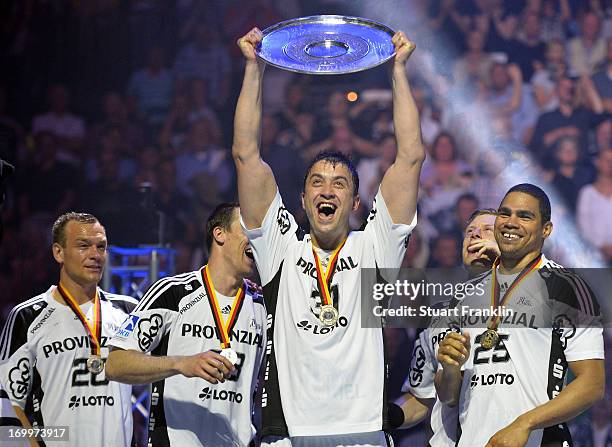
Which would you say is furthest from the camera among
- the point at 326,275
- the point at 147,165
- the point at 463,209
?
the point at 147,165

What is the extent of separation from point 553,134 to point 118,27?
183 inches

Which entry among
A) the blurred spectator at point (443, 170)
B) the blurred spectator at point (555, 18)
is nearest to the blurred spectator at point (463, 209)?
the blurred spectator at point (443, 170)

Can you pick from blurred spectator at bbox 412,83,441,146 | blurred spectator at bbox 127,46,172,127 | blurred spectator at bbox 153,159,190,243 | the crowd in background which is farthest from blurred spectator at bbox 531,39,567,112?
blurred spectator at bbox 127,46,172,127

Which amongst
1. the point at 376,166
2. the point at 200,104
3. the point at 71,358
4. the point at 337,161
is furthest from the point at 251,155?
the point at 200,104

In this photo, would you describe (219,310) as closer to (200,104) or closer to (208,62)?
(200,104)

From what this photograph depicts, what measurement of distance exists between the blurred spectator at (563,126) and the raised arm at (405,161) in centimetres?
470

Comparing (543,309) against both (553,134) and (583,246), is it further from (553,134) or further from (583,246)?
(553,134)

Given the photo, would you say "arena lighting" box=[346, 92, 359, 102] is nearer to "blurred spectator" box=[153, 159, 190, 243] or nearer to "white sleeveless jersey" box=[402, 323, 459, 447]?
"blurred spectator" box=[153, 159, 190, 243]

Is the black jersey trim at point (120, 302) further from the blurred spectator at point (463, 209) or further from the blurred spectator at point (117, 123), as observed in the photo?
the blurred spectator at point (117, 123)

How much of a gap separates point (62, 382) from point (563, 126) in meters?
5.43

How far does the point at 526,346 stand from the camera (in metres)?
3.69

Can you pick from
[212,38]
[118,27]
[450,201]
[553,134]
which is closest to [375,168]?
[450,201]

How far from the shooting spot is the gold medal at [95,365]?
4.57 m

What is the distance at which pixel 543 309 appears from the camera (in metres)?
3.71
